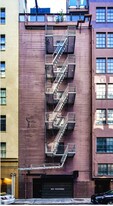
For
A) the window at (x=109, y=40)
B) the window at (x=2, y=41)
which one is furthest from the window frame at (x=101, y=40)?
the window at (x=2, y=41)

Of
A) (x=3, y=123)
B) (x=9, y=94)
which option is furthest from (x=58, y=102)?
(x=3, y=123)

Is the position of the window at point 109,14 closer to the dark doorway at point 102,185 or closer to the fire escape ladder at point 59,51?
the fire escape ladder at point 59,51

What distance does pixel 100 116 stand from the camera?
22.4 meters

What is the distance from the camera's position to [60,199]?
21234mm

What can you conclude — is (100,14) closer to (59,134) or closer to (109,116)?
(109,116)

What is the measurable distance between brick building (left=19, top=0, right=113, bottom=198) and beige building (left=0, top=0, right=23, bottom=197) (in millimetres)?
412

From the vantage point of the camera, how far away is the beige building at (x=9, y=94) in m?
21.6

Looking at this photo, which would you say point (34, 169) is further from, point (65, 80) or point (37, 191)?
point (65, 80)

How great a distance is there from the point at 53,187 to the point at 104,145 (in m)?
3.90

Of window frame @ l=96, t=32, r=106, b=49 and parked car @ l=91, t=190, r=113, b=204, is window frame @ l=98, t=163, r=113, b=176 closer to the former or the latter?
parked car @ l=91, t=190, r=113, b=204

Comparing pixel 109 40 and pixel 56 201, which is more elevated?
pixel 109 40

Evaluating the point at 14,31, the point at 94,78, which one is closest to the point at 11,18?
the point at 14,31

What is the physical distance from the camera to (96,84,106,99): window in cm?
2248

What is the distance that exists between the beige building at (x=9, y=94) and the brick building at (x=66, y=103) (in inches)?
16.2
